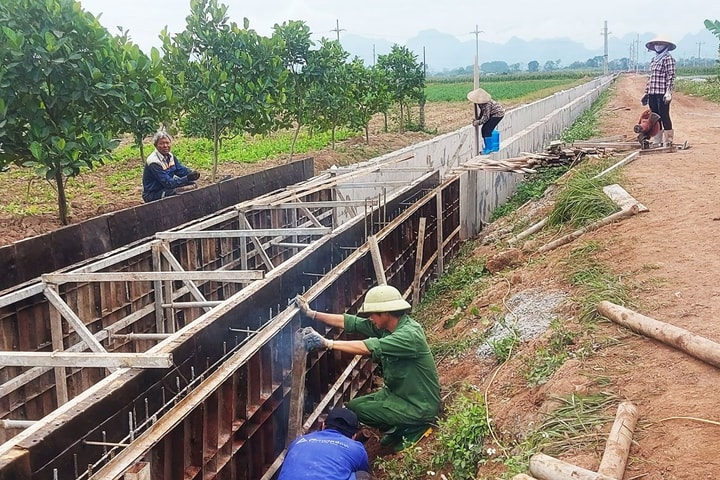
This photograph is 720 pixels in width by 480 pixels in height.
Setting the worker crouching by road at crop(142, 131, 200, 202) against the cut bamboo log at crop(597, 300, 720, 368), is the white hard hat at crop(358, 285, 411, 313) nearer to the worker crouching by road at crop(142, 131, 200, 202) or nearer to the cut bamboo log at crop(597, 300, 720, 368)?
the cut bamboo log at crop(597, 300, 720, 368)

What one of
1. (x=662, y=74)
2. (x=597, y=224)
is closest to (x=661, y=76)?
(x=662, y=74)

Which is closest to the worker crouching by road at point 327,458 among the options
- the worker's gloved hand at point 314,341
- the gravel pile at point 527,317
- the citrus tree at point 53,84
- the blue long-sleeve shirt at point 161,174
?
the worker's gloved hand at point 314,341

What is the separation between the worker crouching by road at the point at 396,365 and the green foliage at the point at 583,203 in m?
4.66

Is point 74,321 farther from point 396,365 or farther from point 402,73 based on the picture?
point 402,73

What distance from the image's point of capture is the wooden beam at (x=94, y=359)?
390 centimetres

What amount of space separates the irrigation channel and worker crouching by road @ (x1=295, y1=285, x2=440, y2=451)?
16.1 inches

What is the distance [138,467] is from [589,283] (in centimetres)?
486

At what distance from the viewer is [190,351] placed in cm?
447

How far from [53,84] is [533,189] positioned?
9.86m

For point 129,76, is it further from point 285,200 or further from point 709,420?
point 709,420

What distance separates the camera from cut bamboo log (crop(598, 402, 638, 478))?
12.7 feet

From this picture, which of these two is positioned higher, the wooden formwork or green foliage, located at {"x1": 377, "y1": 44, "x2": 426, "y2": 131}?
green foliage, located at {"x1": 377, "y1": 44, "x2": 426, "y2": 131}

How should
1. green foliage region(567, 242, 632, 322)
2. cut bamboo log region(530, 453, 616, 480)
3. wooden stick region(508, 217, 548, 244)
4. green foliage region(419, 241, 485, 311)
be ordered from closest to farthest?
cut bamboo log region(530, 453, 616, 480)
green foliage region(567, 242, 632, 322)
green foliage region(419, 241, 485, 311)
wooden stick region(508, 217, 548, 244)

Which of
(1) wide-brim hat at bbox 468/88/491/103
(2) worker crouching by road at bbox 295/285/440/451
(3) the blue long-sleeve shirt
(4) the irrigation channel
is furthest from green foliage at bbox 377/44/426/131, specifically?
(2) worker crouching by road at bbox 295/285/440/451
